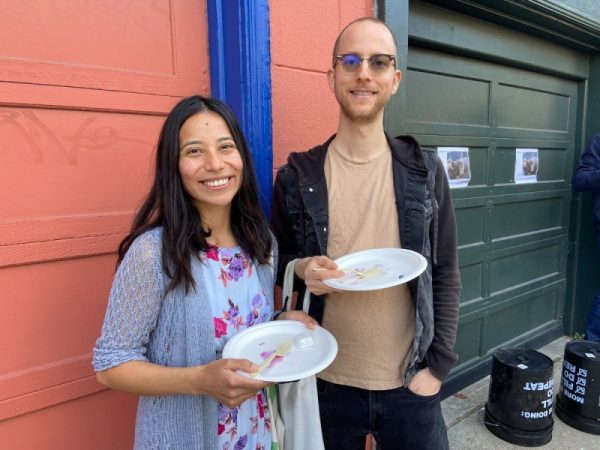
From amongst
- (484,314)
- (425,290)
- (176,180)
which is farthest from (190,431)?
(484,314)

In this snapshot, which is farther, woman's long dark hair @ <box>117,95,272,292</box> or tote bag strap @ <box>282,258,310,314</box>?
tote bag strap @ <box>282,258,310,314</box>

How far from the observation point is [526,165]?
4.05m

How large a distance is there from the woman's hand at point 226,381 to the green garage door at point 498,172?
2.03 meters

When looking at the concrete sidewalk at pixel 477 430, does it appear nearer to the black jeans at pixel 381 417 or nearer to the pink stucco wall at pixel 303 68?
the black jeans at pixel 381 417

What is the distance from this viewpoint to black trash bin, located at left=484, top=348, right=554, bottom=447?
2877 millimetres

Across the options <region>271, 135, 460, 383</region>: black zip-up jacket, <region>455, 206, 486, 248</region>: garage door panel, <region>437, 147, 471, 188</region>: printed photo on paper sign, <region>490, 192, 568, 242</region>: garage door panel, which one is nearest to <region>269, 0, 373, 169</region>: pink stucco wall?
<region>271, 135, 460, 383</region>: black zip-up jacket

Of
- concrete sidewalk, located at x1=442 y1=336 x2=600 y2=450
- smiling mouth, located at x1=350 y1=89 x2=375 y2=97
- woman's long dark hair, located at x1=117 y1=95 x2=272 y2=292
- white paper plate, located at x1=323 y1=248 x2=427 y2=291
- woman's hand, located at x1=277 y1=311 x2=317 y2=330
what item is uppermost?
smiling mouth, located at x1=350 y1=89 x2=375 y2=97

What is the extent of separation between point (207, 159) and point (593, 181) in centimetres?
377

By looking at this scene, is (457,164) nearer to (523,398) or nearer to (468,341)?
(468,341)

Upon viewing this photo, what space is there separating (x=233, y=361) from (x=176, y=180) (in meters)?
0.56

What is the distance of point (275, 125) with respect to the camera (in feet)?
7.18

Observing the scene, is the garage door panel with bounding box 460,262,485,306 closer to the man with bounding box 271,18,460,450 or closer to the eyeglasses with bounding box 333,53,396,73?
the man with bounding box 271,18,460,450

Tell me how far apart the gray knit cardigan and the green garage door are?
195cm

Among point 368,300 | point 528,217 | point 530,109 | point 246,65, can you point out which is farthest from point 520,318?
point 246,65
